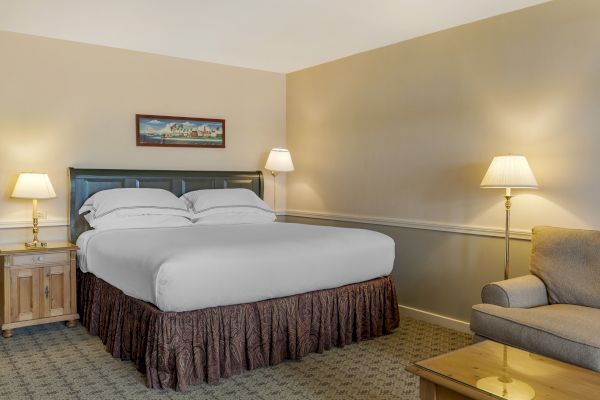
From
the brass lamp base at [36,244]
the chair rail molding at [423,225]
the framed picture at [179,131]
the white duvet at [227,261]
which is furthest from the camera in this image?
the framed picture at [179,131]

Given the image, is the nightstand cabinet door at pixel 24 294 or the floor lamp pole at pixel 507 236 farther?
the nightstand cabinet door at pixel 24 294

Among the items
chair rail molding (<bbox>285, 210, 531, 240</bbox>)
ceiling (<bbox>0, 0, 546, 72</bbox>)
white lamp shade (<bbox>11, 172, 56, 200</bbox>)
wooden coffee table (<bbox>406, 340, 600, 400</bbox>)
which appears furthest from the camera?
white lamp shade (<bbox>11, 172, 56, 200</bbox>)

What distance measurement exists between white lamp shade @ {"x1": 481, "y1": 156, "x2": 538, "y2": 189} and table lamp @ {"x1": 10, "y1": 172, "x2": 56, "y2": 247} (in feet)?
11.1

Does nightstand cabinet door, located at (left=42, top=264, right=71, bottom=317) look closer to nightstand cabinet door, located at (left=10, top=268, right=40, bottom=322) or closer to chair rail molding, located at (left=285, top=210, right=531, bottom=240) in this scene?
nightstand cabinet door, located at (left=10, top=268, right=40, bottom=322)

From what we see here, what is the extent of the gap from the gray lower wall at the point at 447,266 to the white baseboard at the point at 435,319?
3 cm

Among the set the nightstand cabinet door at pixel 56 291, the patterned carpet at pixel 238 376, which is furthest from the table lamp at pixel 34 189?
the patterned carpet at pixel 238 376

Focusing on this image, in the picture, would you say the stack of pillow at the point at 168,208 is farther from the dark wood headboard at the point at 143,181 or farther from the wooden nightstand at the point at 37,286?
the wooden nightstand at the point at 37,286

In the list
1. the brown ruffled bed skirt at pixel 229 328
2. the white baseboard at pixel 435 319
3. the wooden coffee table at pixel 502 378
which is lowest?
the white baseboard at pixel 435 319

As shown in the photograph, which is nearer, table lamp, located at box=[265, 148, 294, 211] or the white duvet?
the white duvet

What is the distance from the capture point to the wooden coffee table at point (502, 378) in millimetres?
1837

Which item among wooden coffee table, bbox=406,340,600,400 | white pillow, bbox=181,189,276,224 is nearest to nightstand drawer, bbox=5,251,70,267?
white pillow, bbox=181,189,276,224

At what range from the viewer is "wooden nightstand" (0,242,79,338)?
3826 millimetres

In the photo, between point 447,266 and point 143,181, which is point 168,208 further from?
point 447,266

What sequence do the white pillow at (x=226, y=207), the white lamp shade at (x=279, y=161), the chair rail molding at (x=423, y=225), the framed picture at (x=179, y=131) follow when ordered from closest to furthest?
the chair rail molding at (x=423, y=225)
the white pillow at (x=226, y=207)
the framed picture at (x=179, y=131)
the white lamp shade at (x=279, y=161)
